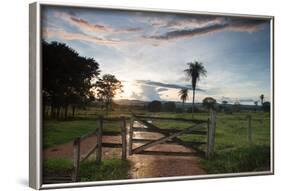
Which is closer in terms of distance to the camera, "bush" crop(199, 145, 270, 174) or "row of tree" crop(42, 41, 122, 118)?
"row of tree" crop(42, 41, 122, 118)

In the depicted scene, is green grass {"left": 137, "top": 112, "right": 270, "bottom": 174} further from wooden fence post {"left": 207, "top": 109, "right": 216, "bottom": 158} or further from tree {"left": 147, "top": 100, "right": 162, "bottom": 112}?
tree {"left": 147, "top": 100, "right": 162, "bottom": 112}

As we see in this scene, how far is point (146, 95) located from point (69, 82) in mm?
886

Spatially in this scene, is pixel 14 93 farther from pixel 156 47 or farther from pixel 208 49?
pixel 208 49

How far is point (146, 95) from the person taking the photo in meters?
6.25

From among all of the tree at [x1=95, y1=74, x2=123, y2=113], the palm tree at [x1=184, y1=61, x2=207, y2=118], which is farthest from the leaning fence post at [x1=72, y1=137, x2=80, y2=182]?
the palm tree at [x1=184, y1=61, x2=207, y2=118]

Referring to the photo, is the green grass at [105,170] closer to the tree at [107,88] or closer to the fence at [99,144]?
the fence at [99,144]

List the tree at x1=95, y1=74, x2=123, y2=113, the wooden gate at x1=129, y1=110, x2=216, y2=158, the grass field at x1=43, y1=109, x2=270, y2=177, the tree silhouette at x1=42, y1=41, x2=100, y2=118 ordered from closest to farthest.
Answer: the tree silhouette at x1=42, y1=41, x2=100, y2=118
the tree at x1=95, y1=74, x2=123, y2=113
the wooden gate at x1=129, y1=110, x2=216, y2=158
the grass field at x1=43, y1=109, x2=270, y2=177

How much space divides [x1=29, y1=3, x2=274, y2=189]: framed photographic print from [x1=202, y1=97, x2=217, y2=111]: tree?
1 cm

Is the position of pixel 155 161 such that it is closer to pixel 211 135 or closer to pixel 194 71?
pixel 211 135

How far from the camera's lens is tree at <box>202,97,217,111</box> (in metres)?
6.55


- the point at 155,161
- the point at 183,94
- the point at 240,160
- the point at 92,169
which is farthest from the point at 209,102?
the point at 92,169

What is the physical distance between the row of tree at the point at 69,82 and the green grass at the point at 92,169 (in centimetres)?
50

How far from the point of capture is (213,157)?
259 inches

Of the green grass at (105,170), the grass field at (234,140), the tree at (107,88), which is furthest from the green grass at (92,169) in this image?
the tree at (107,88)
